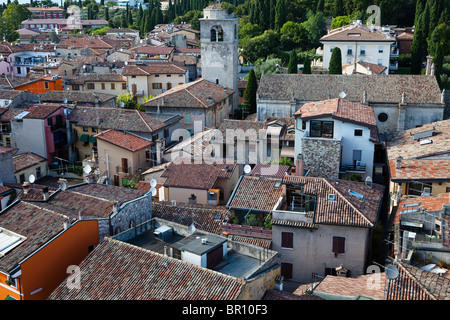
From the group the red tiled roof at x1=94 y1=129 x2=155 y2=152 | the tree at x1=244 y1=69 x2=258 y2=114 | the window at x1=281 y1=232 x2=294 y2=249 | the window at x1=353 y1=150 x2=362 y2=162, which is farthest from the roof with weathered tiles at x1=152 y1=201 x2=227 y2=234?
the tree at x1=244 y1=69 x2=258 y2=114

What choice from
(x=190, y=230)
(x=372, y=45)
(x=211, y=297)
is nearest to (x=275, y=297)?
(x=211, y=297)

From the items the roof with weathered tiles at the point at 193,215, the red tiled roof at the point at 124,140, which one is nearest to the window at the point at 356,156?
the roof with weathered tiles at the point at 193,215

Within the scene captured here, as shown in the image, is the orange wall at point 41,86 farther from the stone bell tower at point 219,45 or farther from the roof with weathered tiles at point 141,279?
the roof with weathered tiles at point 141,279

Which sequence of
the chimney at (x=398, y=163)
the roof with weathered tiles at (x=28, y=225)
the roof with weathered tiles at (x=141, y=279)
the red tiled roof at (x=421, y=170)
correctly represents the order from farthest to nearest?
the chimney at (x=398, y=163)
the red tiled roof at (x=421, y=170)
the roof with weathered tiles at (x=28, y=225)
the roof with weathered tiles at (x=141, y=279)

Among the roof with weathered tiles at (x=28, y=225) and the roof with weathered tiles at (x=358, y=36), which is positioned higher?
the roof with weathered tiles at (x=358, y=36)

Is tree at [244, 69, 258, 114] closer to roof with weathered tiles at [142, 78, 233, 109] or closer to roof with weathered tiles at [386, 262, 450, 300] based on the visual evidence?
roof with weathered tiles at [142, 78, 233, 109]

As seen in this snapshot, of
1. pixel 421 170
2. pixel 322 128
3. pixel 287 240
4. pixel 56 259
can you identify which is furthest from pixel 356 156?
pixel 56 259

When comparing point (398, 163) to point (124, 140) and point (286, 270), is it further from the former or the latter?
point (124, 140)
